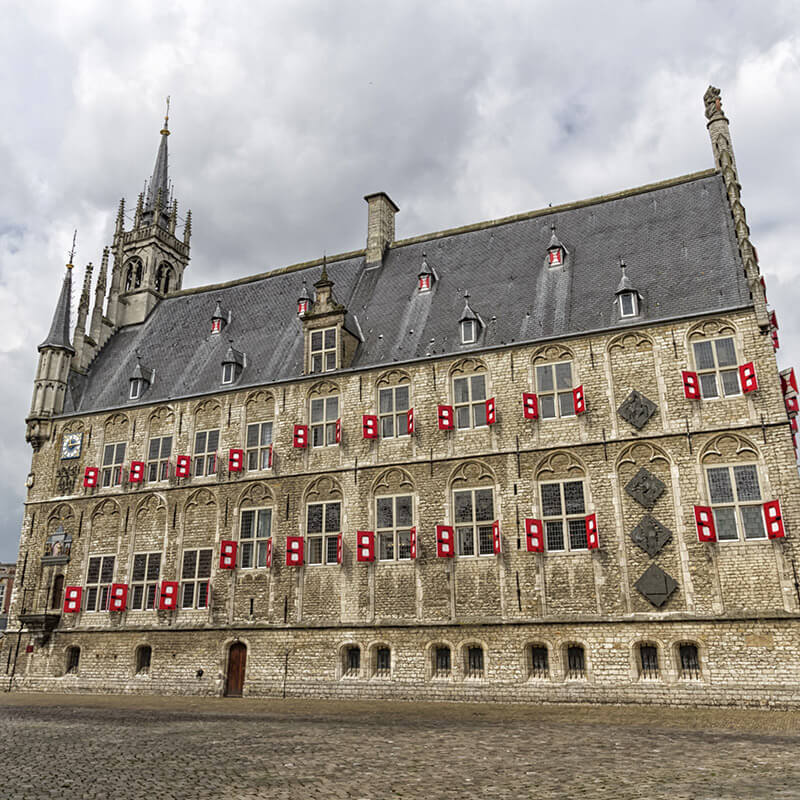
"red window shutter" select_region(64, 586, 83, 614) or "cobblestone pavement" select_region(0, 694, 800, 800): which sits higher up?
"red window shutter" select_region(64, 586, 83, 614)

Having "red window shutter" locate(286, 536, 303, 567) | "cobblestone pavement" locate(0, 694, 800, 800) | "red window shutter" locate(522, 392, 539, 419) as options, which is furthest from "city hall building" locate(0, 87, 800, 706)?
"cobblestone pavement" locate(0, 694, 800, 800)

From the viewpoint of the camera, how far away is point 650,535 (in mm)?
20250

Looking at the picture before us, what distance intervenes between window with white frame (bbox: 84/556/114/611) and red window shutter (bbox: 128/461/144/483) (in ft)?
9.90

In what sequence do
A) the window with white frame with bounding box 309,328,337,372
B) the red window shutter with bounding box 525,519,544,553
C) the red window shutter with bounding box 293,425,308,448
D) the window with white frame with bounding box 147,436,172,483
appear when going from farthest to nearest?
the window with white frame with bounding box 147,436,172,483 < the window with white frame with bounding box 309,328,337,372 < the red window shutter with bounding box 293,425,308,448 < the red window shutter with bounding box 525,519,544,553

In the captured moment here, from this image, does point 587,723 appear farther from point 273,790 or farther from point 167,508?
point 167,508

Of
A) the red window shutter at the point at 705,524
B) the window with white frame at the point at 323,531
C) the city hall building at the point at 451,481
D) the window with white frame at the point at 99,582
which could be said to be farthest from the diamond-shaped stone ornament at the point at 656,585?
the window with white frame at the point at 99,582

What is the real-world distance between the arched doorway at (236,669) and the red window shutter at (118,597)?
191 inches

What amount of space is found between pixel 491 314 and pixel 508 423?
4.59 meters

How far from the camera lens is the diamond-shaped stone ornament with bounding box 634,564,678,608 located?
1967 centimetres

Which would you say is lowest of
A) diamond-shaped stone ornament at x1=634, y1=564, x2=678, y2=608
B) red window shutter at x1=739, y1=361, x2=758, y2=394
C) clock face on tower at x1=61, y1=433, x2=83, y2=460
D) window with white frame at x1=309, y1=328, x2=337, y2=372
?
diamond-shaped stone ornament at x1=634, y1=564, x2=678, y2=608

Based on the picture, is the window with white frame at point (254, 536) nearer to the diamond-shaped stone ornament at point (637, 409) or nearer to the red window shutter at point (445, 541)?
the red window shutter at point (445, 541)

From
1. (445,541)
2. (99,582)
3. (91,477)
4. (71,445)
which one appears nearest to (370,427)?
(445,541)

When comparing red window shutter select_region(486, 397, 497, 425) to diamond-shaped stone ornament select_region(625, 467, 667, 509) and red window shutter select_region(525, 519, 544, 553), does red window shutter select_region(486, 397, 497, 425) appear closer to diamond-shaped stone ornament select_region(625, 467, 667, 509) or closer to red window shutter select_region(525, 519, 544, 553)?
red window shutter select_region(525, 519, 544, 553)

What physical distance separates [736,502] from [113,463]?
22534 mm
